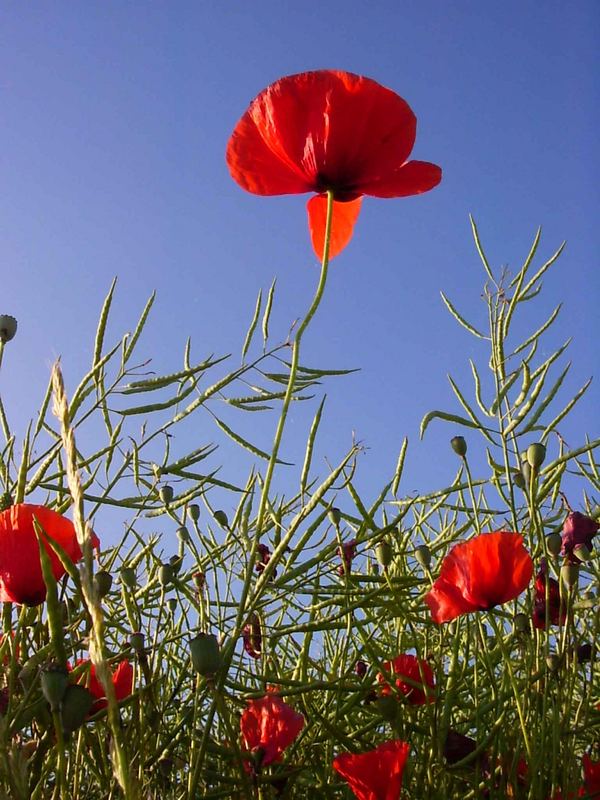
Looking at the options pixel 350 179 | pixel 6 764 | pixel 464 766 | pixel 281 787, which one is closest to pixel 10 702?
pixel 6 764

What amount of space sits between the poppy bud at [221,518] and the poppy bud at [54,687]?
0.59 meters

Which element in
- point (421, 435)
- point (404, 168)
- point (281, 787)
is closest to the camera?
point (281, 787)

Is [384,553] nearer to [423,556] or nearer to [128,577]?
[423,556]

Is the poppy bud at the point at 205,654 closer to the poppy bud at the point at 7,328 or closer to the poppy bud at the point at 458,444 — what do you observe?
the poppy bud at the point at 7,328

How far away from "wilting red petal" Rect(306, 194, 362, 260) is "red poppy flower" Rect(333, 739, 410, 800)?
0.47 m

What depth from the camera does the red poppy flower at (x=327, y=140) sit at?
0.76m

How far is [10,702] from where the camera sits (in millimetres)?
562

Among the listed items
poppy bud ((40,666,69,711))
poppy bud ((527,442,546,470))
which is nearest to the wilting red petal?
poppy bud ((527,442,546,470))

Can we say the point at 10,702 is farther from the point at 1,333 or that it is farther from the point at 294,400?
the point at 294,400

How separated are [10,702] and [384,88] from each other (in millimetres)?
606

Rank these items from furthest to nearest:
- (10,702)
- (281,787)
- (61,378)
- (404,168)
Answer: (404,168) → (281,787) → (10,702) → (61,378)

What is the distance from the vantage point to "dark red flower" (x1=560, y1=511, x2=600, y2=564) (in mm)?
863

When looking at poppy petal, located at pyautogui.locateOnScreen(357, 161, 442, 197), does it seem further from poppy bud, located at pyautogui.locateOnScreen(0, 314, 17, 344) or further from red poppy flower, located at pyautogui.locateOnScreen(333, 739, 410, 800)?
red poppy flower, located at pyautogui.locateOnScreen(333, 739, 410, 800)

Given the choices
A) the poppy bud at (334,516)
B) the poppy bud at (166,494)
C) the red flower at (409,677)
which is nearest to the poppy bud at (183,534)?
the poppy bud at (166,494)
